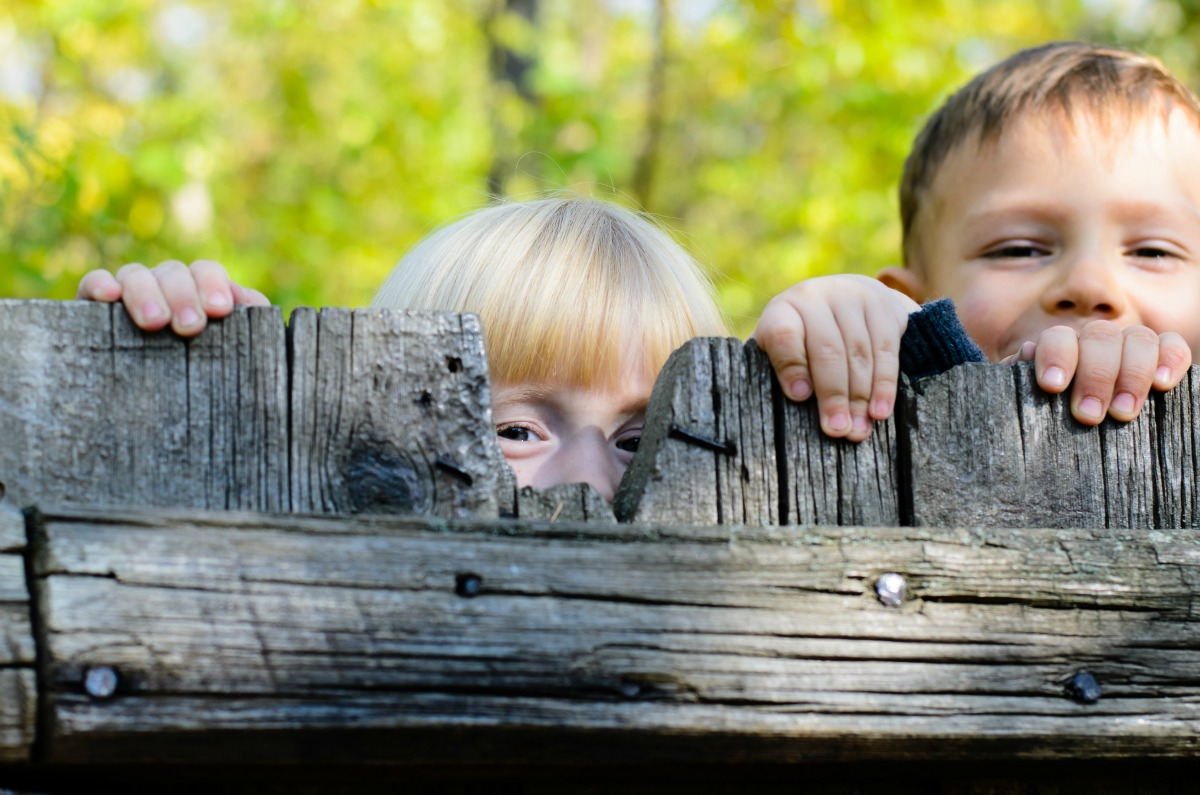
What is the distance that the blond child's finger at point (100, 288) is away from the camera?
1391 millimetres

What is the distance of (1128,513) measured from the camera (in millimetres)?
1553

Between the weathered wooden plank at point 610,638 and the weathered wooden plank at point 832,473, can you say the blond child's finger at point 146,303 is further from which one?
the weathered wooden plank at point 832,473

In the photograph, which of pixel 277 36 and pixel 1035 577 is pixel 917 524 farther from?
pixel 277 36

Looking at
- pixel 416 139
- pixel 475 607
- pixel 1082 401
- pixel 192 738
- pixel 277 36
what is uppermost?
pixel 277 36

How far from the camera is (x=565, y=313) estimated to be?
2332mm

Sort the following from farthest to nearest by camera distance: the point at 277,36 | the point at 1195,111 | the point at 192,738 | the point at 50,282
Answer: the point at 277,36
the point at 50,282
the point at 1195,111
the point at 192,738

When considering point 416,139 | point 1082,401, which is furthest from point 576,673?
point 416,139

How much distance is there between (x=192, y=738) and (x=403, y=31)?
11.5 metres

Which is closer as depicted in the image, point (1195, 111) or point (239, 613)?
point (239, 613)

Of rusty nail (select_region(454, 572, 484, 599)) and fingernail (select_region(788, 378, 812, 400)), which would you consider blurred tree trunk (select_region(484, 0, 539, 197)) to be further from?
rusty nail (select_region(454, 572, 484, 599))

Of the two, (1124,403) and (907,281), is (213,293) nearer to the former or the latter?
(1124,403)

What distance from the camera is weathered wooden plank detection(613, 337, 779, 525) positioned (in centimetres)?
145

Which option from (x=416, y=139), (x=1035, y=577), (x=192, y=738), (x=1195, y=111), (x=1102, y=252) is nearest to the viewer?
(x=192, y=738)

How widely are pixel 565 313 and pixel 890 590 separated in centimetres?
116
